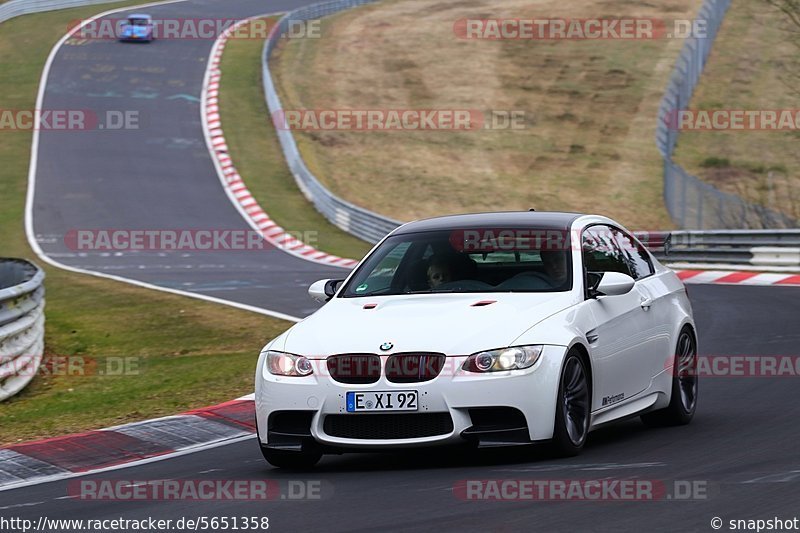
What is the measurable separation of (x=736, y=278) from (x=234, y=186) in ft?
57.2

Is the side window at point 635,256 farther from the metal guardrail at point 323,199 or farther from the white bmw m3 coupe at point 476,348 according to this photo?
the metal guardrail at point 323,199

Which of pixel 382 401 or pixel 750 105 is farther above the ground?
pixel 382 401

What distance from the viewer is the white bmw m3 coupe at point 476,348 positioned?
25.5 feet

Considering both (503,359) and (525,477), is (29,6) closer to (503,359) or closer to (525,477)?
(503,359)

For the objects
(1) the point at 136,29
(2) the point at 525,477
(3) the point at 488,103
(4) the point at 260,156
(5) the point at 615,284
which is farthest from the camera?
(1) the point at 136,29

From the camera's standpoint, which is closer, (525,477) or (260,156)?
(525,477)

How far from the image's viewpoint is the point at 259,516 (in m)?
6.95

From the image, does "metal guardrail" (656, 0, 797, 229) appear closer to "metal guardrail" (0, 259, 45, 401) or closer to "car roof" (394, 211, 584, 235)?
"metal guardrail" (0, 259, 45, 401)

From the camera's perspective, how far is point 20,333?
45.0 feet

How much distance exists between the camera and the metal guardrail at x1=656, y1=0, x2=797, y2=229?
2734cm

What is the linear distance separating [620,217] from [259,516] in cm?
2801

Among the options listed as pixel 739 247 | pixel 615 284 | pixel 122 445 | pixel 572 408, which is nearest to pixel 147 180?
pixel 739 247

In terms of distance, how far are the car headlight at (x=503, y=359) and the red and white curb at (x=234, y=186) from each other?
1894cm

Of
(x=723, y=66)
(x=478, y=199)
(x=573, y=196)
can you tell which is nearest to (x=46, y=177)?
(x=478, y=199)
